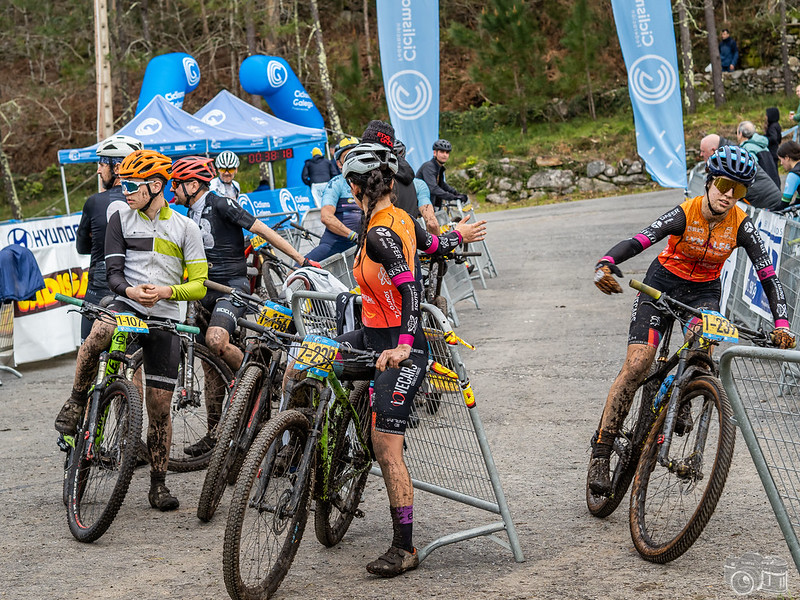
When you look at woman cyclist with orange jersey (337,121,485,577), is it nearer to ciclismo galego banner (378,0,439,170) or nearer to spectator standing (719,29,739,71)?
ciclismo galego banner (378,0,439,170)

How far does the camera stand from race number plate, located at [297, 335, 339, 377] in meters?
4.55

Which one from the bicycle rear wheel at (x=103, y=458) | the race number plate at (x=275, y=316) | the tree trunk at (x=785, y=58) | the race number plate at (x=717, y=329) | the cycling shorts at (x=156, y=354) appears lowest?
the bicycle rear wheel at (x=103, y=458)

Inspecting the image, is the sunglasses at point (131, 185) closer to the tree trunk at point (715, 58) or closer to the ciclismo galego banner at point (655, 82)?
the ciclismo galego banner at point (655, 82)


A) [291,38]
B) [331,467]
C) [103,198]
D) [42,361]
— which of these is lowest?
[42,361]

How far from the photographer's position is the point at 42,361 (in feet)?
39.9

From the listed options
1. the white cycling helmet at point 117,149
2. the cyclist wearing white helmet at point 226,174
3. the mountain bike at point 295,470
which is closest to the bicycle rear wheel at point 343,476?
the mountain bike at point 295,470

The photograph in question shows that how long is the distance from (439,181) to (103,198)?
7463 mm

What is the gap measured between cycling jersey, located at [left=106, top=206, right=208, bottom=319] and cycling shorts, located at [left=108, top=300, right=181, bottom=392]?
14 centimetres

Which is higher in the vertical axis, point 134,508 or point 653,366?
point 653,366

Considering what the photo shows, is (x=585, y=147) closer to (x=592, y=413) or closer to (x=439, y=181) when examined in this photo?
(x=439, y=181)

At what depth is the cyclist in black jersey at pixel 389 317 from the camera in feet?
14.9

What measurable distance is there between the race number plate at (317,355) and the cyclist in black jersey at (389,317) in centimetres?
8

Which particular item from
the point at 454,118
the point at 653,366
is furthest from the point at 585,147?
the point at 653,366

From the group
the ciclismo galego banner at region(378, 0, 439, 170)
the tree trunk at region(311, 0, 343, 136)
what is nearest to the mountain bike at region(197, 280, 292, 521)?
the ciclismo galego banner at region(378, 0, 439, 170)
